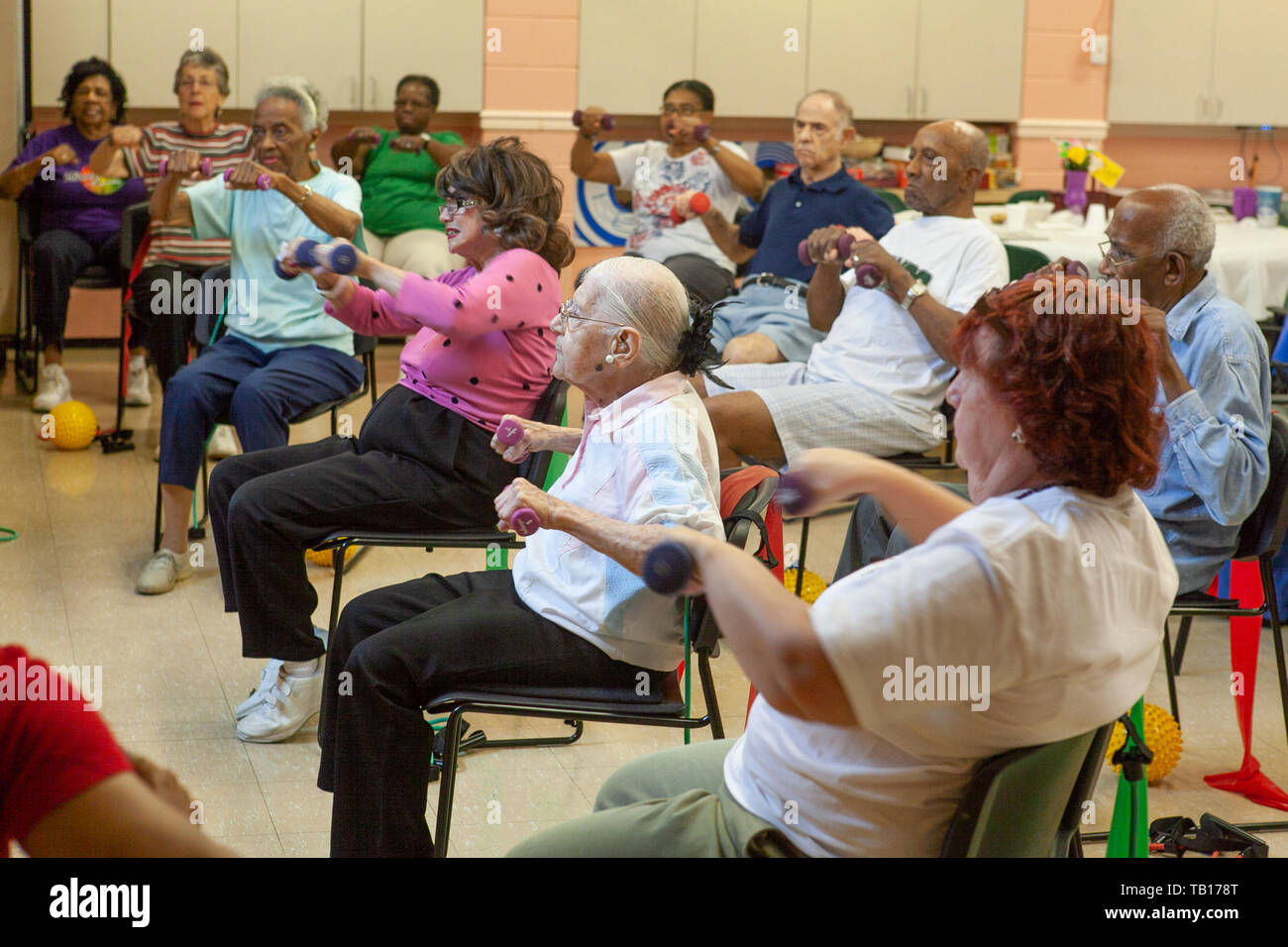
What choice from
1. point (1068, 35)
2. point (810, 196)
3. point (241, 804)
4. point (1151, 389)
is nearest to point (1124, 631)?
point (1151, 389)

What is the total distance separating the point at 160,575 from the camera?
144 inches

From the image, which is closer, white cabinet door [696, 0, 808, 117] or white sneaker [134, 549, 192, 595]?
white sneaker [134, 549, 192, 595]

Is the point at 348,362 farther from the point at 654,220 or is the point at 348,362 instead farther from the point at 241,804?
the point at 654,220

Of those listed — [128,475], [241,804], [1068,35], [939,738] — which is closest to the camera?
[939,738]

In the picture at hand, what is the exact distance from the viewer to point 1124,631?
1327mm

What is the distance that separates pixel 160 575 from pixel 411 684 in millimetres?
1896

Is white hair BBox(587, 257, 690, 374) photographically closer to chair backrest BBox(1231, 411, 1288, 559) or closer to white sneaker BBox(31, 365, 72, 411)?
chair backrest BBox(1231, 411, 1288, 559)

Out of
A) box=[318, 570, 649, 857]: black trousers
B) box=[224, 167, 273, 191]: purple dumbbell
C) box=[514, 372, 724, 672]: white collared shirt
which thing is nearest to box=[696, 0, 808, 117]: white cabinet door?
box=[224, 167, 273, 191]: purple dumbbell

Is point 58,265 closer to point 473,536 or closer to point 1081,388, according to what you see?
point 473,536

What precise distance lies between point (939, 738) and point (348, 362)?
2765 millimetres

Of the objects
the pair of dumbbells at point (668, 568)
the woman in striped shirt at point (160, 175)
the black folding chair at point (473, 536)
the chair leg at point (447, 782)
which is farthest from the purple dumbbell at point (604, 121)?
the pair of dumbbells at point (668, 568)

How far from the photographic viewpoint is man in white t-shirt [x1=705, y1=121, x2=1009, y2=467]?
335cm

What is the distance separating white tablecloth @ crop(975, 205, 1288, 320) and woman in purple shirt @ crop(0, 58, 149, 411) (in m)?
3.67

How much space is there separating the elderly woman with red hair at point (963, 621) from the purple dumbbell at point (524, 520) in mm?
482
